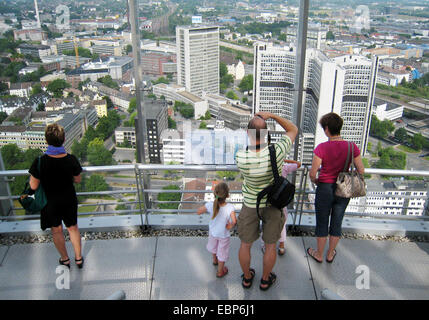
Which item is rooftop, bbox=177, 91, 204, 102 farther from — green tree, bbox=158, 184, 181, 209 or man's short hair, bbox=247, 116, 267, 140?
man's short hair, bbox=247, 116, 267, 140

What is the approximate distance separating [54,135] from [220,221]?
1.19 m

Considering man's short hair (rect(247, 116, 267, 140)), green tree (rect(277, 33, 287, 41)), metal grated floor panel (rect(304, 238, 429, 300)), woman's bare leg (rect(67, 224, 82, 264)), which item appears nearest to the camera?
man's short hair (rect(247, 116, 267, 140))

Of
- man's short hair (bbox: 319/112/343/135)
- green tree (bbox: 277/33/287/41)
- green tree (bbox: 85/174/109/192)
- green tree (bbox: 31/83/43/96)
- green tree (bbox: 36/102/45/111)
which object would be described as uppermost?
green tree (bbox: 277/33/287/41)

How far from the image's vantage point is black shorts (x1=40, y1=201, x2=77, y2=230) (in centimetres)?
248

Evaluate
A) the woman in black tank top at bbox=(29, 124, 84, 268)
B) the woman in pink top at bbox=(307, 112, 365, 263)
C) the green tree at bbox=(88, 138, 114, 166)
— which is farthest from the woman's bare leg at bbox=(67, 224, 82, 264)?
the woman in pink top at bbox=(307, 112, 365, 263)

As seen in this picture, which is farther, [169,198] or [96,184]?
[169,198]

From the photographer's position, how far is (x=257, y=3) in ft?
12.7

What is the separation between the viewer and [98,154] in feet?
11.0

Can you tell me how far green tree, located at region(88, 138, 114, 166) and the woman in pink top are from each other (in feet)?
5.95

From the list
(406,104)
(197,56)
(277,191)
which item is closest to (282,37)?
(197,56)

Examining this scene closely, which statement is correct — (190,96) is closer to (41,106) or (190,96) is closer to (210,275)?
(41,106)
